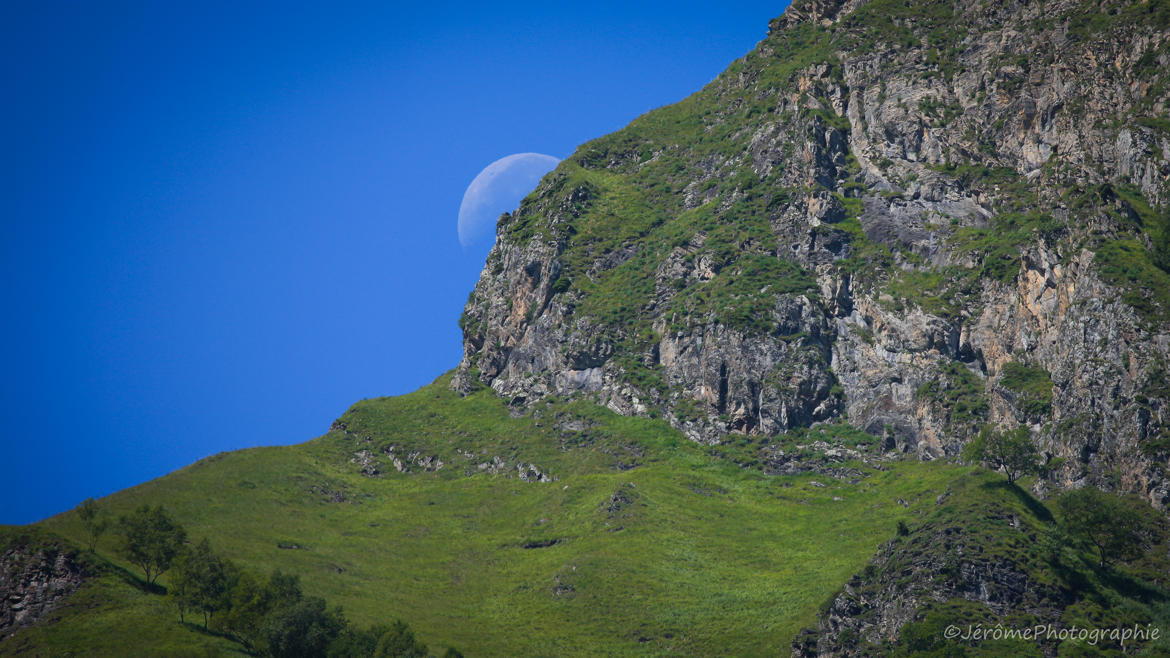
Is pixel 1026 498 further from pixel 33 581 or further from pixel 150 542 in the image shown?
pixel 33 581

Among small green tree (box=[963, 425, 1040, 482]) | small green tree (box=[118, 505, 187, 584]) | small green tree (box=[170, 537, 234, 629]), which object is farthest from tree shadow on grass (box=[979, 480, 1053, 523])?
small green tree (box=[118, 505, 187, 584])

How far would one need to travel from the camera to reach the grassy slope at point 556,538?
129375 mm

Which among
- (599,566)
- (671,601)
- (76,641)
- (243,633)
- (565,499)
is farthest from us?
(565,499)

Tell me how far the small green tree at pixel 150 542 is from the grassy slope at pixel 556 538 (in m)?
6.54

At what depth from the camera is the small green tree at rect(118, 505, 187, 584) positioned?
132 metres

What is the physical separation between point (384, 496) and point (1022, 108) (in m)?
140

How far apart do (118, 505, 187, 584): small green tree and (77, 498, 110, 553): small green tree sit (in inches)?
107

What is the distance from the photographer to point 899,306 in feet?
599

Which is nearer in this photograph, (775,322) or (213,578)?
(213,578)

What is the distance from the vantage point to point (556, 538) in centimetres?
16025

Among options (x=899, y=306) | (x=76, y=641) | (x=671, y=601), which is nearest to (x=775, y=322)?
(x=899, y=306)

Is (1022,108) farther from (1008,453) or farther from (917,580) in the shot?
(917,580)

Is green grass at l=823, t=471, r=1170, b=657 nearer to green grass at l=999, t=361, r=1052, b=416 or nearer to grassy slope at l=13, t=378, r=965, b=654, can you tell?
grassy slope at l=13, t=378, r=965, b=654

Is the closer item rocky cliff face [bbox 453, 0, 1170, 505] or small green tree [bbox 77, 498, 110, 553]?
small green tree [bbox 77, 498, 110, 553]
